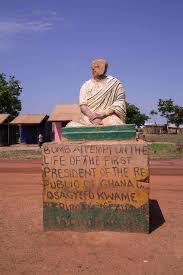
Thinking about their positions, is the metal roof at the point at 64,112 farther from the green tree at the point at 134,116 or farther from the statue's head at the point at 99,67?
the green tree at the point at 134,116

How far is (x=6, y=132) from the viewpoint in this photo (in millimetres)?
31531

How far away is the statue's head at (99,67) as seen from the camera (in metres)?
5.96

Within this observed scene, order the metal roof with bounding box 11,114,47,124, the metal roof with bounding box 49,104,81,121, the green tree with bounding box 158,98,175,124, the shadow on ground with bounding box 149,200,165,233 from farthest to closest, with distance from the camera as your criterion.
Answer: the green tree with bounding box 158,98,175,124 < the metal roof with bounding box 11,114,47,124 < the metal roof with bounding box 49,104,81,121 < the shadow on ground with bounding box 149,200,165,233

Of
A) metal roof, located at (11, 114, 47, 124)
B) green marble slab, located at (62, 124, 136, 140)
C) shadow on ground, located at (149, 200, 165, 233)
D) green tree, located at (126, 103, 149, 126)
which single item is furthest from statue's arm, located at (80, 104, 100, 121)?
green tree, located at (126, 103, 149, 126)

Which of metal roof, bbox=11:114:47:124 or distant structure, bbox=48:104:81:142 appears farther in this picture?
metal roof, bbox=11:114:47:124

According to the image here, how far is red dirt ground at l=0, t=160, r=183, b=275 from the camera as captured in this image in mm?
4113

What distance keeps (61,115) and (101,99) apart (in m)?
22.2

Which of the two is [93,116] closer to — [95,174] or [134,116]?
[95,174]

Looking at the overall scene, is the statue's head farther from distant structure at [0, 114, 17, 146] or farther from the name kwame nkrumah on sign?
distant structure at [0, 114, 17, 146]

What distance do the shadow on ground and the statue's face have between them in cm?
281

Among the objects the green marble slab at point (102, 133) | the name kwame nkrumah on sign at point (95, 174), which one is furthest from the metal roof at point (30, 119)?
the name kwame nkrumah on sign at point (95, 174)

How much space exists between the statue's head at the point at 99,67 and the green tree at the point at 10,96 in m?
34.4

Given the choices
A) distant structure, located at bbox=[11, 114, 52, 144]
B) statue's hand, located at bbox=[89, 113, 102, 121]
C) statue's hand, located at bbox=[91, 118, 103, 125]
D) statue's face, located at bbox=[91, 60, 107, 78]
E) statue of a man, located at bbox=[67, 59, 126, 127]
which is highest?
statue's face, located at bbox=[91, 60, 107, 78]

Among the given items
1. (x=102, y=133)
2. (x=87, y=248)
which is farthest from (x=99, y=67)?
(x=87, y=248)
